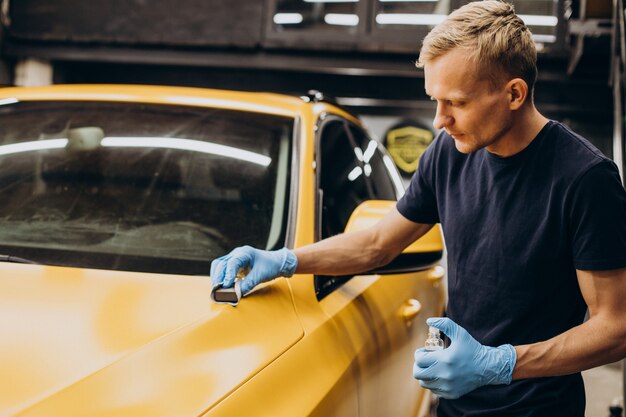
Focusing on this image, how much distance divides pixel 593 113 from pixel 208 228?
8.74 m

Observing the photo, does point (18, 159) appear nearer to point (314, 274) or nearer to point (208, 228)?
point (208, 228)

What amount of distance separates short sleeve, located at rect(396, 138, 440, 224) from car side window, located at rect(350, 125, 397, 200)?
3.18 feet

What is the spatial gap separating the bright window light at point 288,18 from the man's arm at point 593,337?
8.80m

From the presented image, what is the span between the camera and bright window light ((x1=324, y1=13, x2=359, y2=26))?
9.87 metres

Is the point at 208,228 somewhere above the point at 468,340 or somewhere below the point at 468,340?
above

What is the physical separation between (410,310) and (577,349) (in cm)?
101

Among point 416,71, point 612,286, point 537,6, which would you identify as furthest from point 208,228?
point 537,6

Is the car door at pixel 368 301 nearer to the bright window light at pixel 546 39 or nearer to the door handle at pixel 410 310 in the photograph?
the door handle at pixel 410 310

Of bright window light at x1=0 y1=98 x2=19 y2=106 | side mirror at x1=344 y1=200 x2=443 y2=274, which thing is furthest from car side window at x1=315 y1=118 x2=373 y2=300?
bright window light at x1=0 y1=98 x2=19 y2=106

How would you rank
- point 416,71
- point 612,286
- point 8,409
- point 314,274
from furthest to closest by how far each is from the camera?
point 416,71 → point 314,274 → point 612,286 → point 8,409

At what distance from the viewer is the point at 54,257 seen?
71.3 inches

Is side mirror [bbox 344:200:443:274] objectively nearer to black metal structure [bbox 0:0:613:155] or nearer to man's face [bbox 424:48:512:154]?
man's face [bbox 424:48:512:154]

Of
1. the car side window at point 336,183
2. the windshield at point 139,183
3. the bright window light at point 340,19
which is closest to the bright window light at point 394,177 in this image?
the car side window at point 336,183

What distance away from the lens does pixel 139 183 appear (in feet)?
A: 7.29
